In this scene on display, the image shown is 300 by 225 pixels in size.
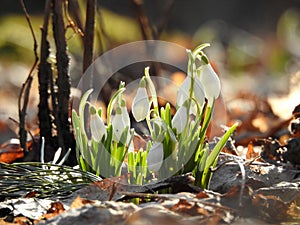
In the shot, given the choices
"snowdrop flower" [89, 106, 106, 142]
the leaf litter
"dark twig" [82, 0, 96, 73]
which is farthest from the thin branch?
"snowdrop flower" [89, 106, 106, 142]

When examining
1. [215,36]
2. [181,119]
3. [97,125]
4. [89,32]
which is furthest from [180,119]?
[215,36]

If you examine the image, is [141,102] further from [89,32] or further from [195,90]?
[89,32]

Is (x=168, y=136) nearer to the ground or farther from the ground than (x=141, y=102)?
nearer to the ground

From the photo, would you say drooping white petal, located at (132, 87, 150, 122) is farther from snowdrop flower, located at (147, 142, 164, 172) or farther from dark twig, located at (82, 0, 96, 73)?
dark twig, located at (82, 0, 96, 73)

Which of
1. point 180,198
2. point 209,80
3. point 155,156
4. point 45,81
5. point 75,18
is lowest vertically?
point 180,198

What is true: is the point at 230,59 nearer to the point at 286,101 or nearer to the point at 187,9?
the point at 286,101

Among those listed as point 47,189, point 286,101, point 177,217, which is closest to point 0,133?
point 286,101
